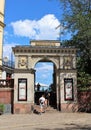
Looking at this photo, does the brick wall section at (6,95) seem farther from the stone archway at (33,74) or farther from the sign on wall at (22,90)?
the sign on wall at (22,90)

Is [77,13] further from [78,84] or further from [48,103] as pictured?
[48,103]

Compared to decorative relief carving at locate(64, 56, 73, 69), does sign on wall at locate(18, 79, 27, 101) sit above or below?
below

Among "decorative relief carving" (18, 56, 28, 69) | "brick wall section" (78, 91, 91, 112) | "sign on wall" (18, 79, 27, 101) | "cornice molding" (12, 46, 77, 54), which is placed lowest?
"brick wall section" (78, 91, 91, 112)

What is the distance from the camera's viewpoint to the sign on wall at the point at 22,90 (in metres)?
38.6

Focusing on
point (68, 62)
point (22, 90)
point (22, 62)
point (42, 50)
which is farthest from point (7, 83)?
point (68, 62)

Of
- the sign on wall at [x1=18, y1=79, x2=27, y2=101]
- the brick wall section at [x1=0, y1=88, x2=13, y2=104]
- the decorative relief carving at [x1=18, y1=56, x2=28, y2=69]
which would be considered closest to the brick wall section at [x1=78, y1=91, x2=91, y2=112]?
the sign on wall at [x1=18, y1=79, x2=27, y2=101]

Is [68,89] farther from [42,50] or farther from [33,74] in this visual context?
[42,50]

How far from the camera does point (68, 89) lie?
1532 inches

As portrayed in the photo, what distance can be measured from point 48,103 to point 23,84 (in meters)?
4.06

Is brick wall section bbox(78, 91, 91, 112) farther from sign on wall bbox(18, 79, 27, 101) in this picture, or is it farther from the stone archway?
sign on wall bbox(18, 79, 27, 101)

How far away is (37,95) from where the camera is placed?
44.2 meters

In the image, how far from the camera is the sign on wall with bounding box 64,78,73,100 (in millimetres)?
38831

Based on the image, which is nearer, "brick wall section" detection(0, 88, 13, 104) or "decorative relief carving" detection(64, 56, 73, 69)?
"brick wall section" detection(0, 88, 13, 104)

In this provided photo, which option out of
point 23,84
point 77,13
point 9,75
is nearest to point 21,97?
point 23,84
